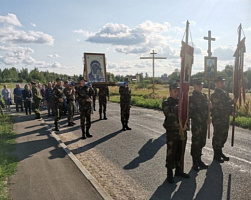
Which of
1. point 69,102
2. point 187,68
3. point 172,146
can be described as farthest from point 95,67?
point 172,146

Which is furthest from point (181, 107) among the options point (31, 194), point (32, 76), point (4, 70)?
point (4, 70)

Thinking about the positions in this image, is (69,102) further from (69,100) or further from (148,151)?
(148,151)

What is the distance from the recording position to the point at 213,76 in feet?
22.2

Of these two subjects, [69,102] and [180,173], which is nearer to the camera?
[180,173]

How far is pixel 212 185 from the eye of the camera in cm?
500

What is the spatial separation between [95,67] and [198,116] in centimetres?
925

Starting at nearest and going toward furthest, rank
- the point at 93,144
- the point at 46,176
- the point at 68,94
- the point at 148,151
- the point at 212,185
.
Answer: the point at 212,185 < the point at 46,176 < the point at 148,151 < the point at 93,144 < the point at 68,94

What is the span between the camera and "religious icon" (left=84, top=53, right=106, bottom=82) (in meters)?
14.0

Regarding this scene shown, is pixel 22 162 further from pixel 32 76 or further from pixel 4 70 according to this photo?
pixel 4 70

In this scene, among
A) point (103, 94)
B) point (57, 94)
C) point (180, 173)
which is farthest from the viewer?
point (103, 94)

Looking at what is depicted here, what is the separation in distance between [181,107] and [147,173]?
1.80 m

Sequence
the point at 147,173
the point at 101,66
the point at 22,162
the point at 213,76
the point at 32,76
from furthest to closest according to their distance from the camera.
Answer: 1. the point at 32,76
2. the point at 101,66
3. the point at 213,76
4. the point at 22,162
5. the point at 147,173

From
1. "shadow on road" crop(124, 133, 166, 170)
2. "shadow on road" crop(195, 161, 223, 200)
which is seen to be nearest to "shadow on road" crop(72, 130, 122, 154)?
"shadow on road" crop(124, 133, 166, 170)

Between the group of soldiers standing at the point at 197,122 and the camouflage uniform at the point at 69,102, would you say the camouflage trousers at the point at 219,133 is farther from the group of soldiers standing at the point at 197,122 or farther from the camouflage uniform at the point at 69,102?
the camouflage uniform at the point at 69,102
